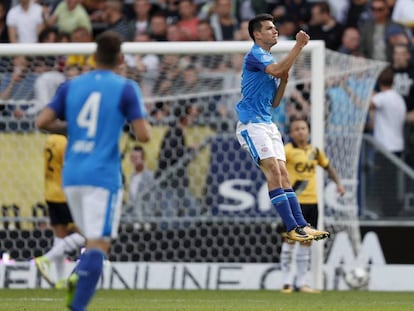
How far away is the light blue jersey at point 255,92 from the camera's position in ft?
37.4

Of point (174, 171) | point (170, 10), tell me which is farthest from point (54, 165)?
point (170, 10)

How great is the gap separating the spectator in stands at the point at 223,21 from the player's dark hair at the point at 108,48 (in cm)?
1014

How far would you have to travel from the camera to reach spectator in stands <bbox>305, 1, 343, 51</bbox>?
17859 millimetres

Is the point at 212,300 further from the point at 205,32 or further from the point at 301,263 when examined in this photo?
the point at 205,32

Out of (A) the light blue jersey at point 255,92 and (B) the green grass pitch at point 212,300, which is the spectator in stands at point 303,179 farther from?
(A) the light blue jersey at point 255,92

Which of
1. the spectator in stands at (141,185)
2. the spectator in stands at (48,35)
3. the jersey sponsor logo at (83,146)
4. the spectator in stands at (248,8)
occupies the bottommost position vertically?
the spectator in stands at (141,185)

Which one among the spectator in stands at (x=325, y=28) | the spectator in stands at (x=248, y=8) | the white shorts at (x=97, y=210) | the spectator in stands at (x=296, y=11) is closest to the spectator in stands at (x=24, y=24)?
the spectator in stands at (x=248, y=8)

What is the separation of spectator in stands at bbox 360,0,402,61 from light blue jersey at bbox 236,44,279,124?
19.7ft

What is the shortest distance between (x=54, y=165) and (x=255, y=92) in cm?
340

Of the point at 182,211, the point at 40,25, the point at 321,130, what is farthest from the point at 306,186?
the point at 40,25

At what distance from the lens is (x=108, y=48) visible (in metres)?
7.89

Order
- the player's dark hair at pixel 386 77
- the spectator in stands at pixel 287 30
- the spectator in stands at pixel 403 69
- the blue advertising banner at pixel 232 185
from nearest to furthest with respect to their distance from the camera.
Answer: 1. the blue advertising banner at pixel 232 185
2. the player's dark hair at pixel 386 77
3. the spectator in stands at pixel 403 69
4. the spectator in stands at pixel 287 30

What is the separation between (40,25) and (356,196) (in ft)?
19.0

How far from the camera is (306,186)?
13.9m
